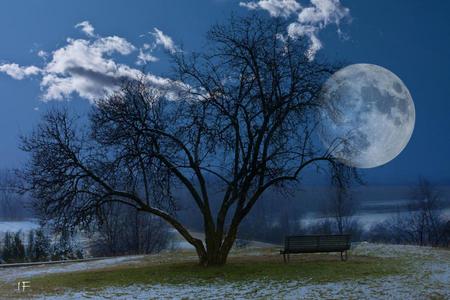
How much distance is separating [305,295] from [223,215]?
6.33m

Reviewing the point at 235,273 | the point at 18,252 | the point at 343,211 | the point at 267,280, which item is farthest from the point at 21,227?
the point at 267,280

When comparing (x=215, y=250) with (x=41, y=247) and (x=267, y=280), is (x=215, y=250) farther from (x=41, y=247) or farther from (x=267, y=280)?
(x=41, y=247)

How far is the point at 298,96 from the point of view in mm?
17469

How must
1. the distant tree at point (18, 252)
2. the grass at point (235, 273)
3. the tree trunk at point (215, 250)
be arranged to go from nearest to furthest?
1. the grass at point (235, 273)
2. the tree trunk at point (215, 250)
3. the distant tree at point (18, 252)

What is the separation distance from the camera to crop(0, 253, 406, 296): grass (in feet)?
46.8

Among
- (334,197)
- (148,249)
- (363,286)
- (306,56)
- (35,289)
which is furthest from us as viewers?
(334,197)

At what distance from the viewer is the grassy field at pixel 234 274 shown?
556 inches

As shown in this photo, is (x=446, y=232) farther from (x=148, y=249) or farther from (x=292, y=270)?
(x=292, y=270)

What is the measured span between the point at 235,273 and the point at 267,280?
1760 millimetres

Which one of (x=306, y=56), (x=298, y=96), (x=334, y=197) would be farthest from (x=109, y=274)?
(x=334, y=197)

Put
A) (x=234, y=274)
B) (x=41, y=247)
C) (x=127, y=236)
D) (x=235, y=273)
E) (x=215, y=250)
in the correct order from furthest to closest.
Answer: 1. (x=127, y=236)
2. (x=41, y=247)
3. (x=215, y=250)
4. (x=235, y=273)
5. (x=234, y=274)

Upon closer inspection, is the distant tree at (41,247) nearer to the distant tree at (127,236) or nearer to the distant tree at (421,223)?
the distant tree at (127,236)

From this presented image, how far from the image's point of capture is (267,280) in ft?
45.7

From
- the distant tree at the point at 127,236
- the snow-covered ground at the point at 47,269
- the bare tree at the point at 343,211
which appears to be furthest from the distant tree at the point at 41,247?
the bare tree at the point at 343,211
